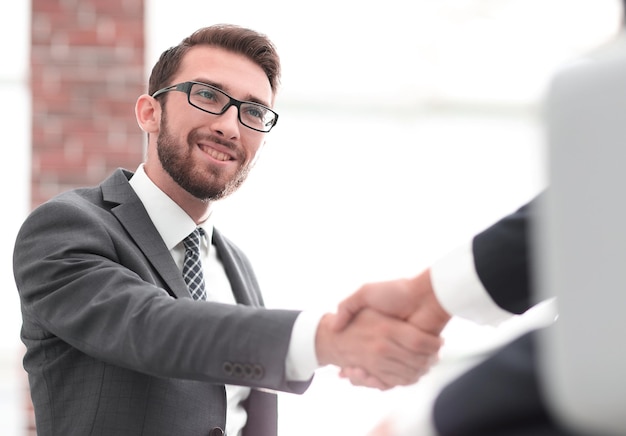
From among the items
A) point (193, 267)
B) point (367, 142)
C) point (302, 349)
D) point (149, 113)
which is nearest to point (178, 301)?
point (302, 349)

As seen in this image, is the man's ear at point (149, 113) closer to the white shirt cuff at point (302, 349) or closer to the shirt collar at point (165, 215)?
the shirt collar at point (165, 215)

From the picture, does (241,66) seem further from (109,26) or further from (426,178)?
(426,178)

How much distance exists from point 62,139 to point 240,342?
7.68 ft

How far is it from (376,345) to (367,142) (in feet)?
15.1

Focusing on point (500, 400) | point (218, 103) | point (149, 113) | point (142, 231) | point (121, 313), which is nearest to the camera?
point (500, 400)

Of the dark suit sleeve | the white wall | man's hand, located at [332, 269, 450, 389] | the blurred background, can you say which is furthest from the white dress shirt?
the white wall

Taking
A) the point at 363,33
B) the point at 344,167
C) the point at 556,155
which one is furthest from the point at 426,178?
the point at 556,155

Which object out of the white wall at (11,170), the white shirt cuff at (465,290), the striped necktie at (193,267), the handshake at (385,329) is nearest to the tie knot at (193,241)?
the striped necktie at (193,267)

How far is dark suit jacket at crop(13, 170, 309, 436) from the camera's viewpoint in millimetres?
1340

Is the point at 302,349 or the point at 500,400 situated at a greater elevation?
the point at 500,400

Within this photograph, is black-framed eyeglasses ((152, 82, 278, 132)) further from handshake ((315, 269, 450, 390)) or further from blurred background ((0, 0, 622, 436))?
blurred background ((0, 0, 622, 436))

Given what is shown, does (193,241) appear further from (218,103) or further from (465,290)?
(465,290)

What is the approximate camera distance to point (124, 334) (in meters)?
1.41

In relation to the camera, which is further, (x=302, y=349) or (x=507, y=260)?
(x=302, y=349)
